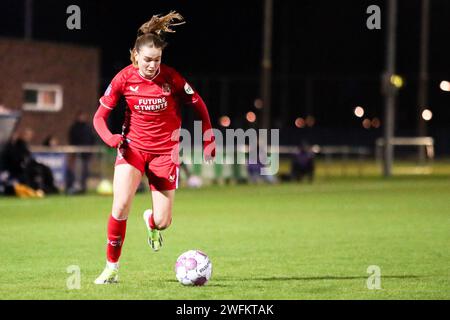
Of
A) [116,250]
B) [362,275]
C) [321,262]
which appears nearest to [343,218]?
[321,262]

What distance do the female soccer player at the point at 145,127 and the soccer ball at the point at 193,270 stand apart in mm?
632

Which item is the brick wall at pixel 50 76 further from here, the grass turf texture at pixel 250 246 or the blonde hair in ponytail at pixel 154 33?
the blonde hair in ponytail at pixel 154 33

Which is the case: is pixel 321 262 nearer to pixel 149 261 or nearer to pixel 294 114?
pixel 149 261

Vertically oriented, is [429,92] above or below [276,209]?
above

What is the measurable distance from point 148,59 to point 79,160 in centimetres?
1510

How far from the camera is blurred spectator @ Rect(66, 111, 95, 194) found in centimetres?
2406

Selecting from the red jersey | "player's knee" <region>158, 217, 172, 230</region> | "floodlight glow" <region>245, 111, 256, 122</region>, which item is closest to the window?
"floodlight glow" <region>245, 111, 256, 122</region>

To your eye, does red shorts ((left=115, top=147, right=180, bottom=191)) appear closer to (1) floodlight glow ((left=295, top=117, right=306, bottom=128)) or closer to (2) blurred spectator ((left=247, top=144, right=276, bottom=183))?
(2) blurred spectator ((left=247, top=144, right=276, bottom=183))

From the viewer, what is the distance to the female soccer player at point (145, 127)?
32.4ft

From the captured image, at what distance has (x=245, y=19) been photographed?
204ft

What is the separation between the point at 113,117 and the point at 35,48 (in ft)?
46.4

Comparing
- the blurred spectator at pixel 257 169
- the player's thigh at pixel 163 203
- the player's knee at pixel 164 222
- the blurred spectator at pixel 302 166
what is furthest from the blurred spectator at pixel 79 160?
the player's thigh at pixel 163 203

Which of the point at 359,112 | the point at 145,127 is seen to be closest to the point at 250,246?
the point at 145,127
